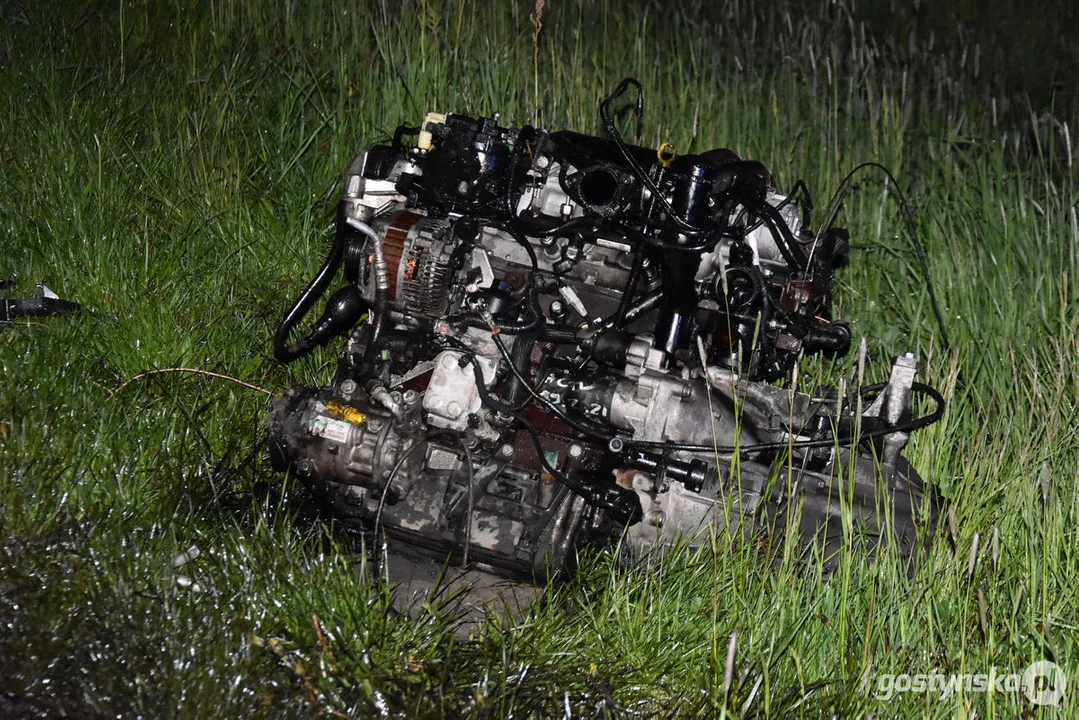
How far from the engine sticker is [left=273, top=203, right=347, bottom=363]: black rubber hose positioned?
21.9 inches

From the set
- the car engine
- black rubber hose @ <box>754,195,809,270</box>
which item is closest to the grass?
the car engine

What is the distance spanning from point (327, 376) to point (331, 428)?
87cm

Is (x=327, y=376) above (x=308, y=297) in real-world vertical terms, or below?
below

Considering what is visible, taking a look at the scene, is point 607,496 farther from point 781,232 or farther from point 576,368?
point 781,232

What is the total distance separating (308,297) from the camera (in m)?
4.40

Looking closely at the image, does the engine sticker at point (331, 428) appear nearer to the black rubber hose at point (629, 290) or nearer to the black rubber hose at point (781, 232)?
the black rubber hose at point (629, 290)

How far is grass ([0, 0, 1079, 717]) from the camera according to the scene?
10.5 feet

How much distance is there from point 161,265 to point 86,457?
4.04 feet

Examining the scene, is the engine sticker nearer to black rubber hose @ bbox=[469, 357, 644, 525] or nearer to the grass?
the grass

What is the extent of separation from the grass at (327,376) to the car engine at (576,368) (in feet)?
0.75

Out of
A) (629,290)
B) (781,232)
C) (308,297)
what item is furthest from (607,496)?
(308,297)

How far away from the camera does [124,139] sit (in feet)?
17.5

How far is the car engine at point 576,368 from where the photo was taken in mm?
3789

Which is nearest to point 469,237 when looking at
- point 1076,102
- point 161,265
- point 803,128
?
point 161,265
